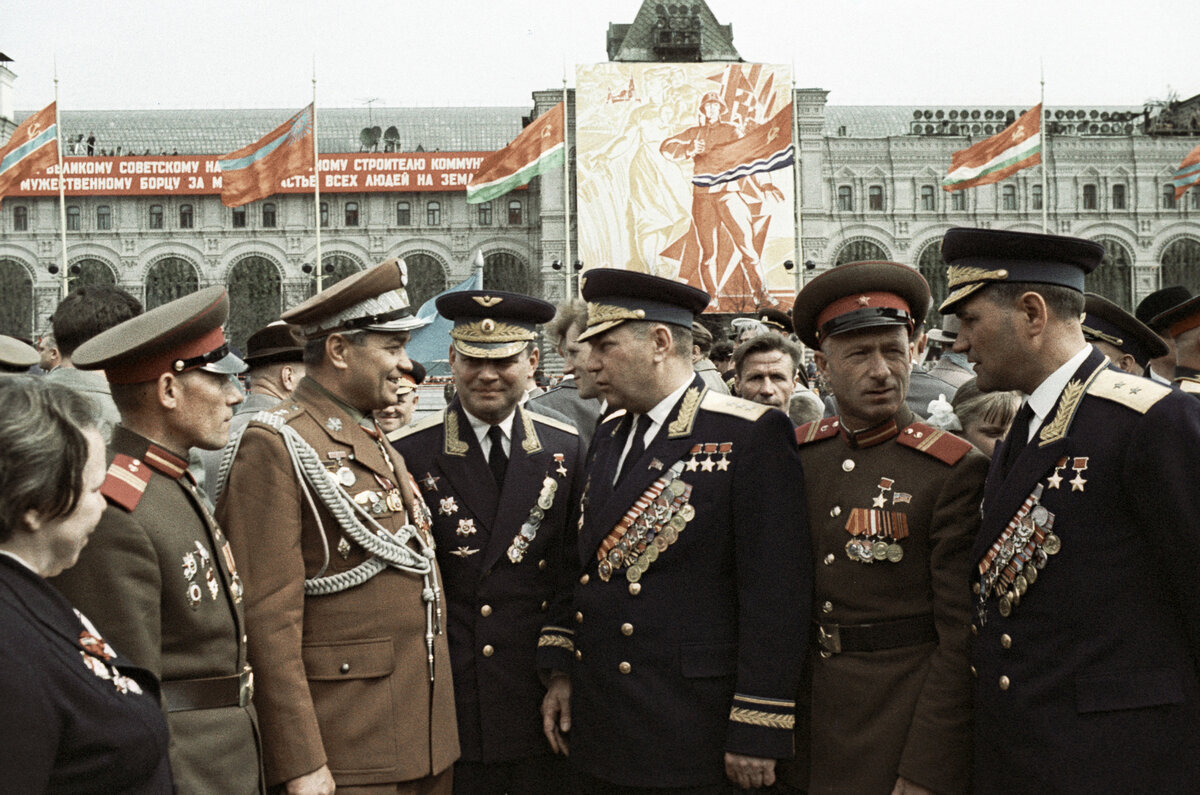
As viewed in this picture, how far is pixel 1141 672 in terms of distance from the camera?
2.35m

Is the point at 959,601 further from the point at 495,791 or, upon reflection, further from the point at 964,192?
the point at 964,192

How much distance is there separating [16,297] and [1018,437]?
167ft

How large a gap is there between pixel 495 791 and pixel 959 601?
5.35 ft

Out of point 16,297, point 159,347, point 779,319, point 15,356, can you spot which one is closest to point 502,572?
point 159,347

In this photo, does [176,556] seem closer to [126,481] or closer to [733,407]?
[126,481]

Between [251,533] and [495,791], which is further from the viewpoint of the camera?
[495,791]

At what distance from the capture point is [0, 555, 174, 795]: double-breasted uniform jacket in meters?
1.64

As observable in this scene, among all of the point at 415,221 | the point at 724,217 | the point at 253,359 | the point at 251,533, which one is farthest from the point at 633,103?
the point at 251,533

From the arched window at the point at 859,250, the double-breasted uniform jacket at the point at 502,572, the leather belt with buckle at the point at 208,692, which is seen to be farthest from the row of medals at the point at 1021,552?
the arched window at the point at 859,250

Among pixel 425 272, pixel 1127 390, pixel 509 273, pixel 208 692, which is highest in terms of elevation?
pixel 425 272

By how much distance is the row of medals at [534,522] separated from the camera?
11.5 ft

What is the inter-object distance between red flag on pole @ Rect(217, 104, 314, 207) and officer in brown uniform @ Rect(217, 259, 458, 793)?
20.5 m

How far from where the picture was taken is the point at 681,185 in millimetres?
38688

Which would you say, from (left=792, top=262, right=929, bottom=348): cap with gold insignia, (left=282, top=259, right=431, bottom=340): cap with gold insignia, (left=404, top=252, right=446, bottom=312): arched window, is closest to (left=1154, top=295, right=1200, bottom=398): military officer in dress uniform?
(left=792, top=262, right=929, bottom=348): cap with gold insignia
